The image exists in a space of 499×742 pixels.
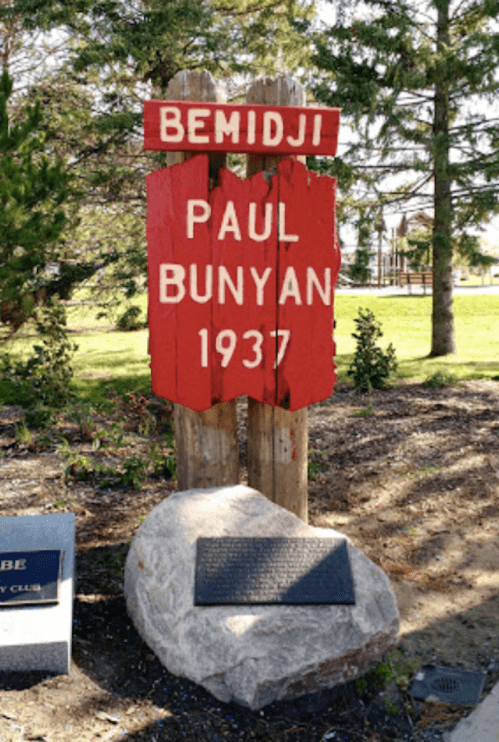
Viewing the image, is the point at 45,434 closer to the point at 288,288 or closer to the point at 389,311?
the point at 288,288

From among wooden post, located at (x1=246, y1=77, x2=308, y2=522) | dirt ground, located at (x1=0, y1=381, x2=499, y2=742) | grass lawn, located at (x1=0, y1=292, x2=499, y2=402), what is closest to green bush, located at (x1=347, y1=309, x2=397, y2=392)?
dirt ground, located at (x1=0, y1=381, x2=499, y2=742)

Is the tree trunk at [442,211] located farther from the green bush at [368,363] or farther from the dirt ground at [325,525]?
the dirt ground at [325,525]

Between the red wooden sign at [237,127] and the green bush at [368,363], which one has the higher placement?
the red wooden sign at [237,127]

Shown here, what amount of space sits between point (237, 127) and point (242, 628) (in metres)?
2.35

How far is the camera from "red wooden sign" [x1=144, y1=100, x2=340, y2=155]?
330 centimetres

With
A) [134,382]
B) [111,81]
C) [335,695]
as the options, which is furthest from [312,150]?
[111,81]

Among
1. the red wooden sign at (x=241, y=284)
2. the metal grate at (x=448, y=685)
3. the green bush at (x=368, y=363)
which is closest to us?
the metal grate at (x=448, y=685)

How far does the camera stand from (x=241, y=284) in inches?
140

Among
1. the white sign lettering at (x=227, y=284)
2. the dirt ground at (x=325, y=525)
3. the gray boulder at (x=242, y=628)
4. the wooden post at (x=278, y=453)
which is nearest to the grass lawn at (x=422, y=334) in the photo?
the dirt ground at (x=325, y=525)

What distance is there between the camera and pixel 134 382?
8688 mm

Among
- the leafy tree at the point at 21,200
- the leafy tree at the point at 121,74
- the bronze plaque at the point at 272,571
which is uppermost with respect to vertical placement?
the leafy tree at the point at 121,74

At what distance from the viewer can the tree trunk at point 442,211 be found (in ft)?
29.0

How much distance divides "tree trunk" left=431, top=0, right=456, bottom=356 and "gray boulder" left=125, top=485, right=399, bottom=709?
6825 millimetres

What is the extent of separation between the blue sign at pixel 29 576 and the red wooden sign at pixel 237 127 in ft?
6.68
